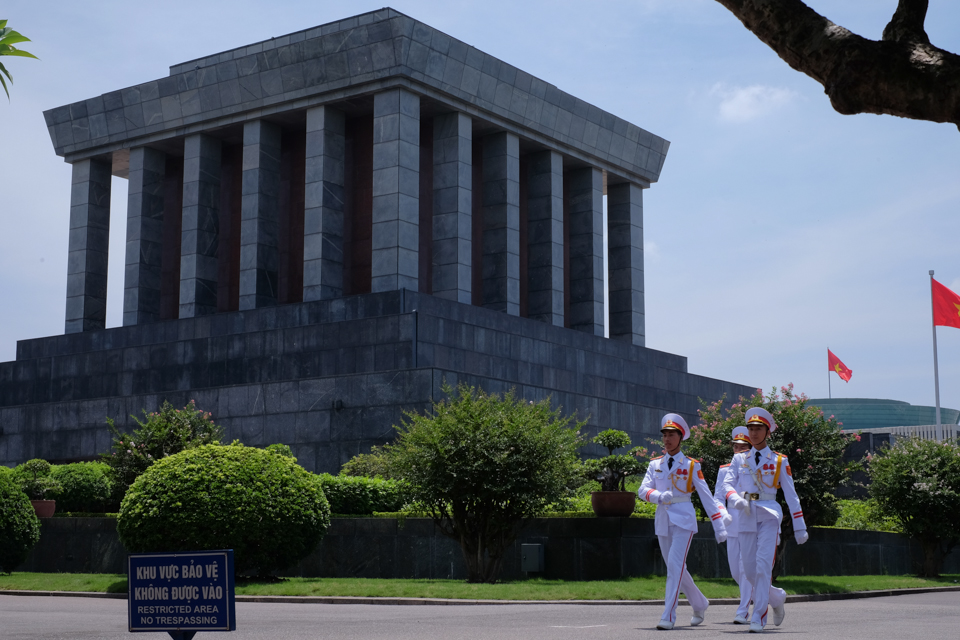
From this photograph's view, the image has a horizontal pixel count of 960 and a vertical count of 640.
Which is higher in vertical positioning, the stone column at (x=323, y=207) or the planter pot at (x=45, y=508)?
the stone column at (x=323, y=207)

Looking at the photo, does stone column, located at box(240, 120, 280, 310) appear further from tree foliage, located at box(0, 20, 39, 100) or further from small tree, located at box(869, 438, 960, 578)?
tree foliage, located at box(0, 20, 39, 100)

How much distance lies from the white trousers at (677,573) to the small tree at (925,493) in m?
15.0

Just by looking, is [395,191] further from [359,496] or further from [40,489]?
[359,496]

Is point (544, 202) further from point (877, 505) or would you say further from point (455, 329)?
point (877, 505)

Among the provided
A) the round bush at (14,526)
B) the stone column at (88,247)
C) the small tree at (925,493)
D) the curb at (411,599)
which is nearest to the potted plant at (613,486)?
the curb at (411,599)

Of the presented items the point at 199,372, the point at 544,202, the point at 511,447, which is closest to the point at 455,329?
the point at 199,372

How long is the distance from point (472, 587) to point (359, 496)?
17.5 feet

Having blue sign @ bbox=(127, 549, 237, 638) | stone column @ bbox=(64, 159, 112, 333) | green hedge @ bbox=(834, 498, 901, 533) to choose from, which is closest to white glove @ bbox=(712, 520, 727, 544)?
blue sign @ bbox=(127, 549, 237, 638)

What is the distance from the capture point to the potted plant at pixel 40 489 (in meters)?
26.2

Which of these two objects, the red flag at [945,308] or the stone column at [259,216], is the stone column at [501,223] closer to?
the stone column at [259,216]

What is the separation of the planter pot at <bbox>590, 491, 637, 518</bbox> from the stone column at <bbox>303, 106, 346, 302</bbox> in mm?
18819

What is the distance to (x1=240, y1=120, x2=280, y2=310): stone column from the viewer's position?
131 ft

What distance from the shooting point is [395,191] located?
3725 cm

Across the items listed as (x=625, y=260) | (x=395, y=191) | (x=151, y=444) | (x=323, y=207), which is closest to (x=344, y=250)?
(x=323, y=207)
